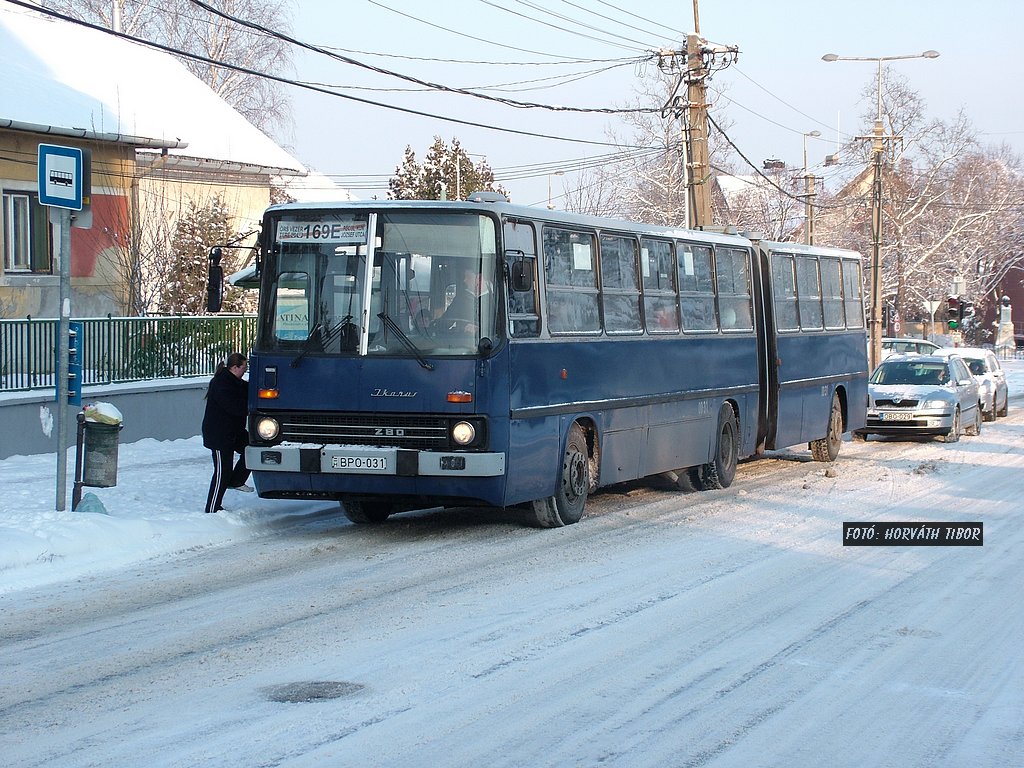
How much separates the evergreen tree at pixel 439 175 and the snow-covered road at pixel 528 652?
49.0 meters

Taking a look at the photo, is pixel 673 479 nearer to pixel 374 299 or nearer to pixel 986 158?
pixel 374 299

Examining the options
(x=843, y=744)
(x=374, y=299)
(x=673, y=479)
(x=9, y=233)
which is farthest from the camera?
(x=9, y=233)

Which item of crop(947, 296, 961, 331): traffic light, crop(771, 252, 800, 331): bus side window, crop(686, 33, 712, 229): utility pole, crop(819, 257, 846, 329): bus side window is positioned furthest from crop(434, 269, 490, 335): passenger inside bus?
crop(947, 296, 961, 331): traffic light

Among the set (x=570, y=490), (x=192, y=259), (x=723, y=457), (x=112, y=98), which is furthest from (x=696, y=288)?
(x=112, y=98)

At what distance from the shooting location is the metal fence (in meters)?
18.2

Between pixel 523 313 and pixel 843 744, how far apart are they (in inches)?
271

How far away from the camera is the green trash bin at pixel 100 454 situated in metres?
13.0

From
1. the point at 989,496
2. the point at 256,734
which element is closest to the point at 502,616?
the point at 256,734

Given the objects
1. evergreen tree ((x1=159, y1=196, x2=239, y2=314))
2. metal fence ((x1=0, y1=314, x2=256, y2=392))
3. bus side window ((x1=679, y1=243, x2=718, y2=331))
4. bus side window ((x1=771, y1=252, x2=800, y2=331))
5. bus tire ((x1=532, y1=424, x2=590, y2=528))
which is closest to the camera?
bus tire ((x1=532, y1=424, x2=590, y2=528))

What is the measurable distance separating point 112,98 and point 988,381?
66.9ft

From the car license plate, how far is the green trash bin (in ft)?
53.0

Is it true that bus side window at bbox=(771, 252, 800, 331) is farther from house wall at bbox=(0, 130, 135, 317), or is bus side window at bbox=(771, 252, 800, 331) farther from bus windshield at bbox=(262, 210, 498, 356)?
house wall at bbox=(0, 130, 135, 317)

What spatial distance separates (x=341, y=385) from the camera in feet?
40.7

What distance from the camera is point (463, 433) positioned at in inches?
479
